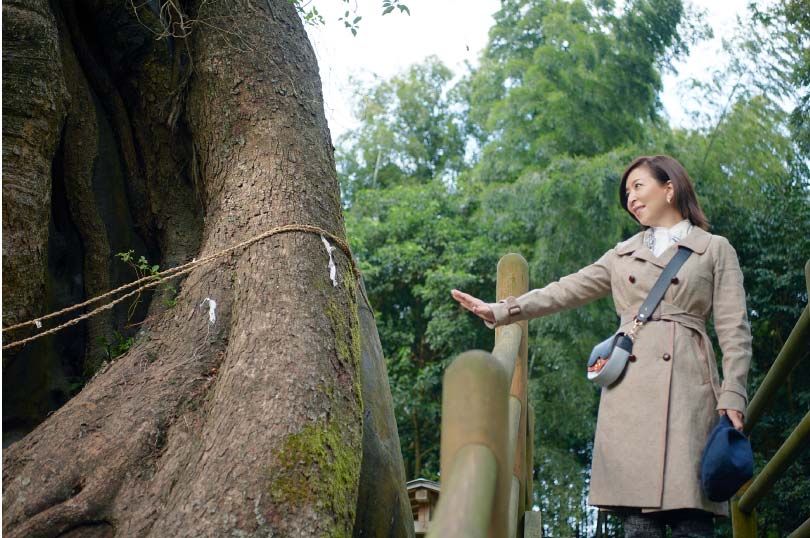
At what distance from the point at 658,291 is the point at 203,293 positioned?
55.9 inches

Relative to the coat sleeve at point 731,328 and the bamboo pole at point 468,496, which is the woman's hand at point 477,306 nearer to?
the coat sleeve at point 731,328

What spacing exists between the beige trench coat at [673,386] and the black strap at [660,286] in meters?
0.02

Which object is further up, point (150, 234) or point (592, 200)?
point (592, 200)

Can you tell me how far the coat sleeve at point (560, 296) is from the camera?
2.57 m

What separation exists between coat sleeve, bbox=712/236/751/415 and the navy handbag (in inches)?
3.3

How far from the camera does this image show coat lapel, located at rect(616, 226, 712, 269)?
243cm

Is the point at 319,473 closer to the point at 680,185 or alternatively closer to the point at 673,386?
the point at 673,386

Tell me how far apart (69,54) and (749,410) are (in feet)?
10.1

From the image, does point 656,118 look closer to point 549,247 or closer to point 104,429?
point 549,247

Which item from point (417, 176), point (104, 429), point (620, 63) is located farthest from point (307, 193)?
point (417, 176)

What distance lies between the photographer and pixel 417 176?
60.5 feet

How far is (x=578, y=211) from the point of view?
1073 cm

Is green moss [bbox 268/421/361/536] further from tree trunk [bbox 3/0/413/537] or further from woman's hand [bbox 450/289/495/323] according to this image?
woman's hand [bbox 450/289/495/323]

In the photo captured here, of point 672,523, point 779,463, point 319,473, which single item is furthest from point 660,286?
point 319,473
